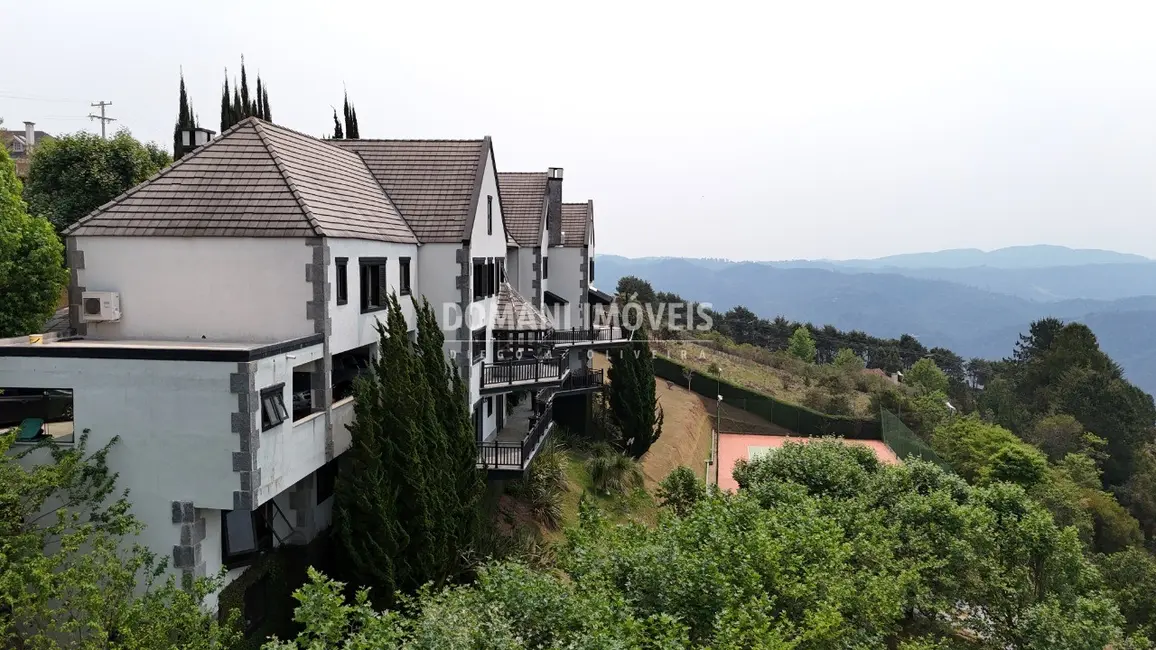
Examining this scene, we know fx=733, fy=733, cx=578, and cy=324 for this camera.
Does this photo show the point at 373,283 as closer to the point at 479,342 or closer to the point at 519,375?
the point at 479,342

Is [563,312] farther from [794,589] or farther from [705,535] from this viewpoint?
[794,589]

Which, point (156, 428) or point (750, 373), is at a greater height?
point (156, 428)

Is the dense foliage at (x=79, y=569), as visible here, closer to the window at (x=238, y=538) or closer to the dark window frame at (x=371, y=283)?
the window at (x=238, y=538)

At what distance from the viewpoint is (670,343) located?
210 feet

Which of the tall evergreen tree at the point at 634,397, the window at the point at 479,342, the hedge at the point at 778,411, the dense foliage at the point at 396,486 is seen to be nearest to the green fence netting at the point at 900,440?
the hedge at the point at 778,411

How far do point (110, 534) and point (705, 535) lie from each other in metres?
Result: 11.3

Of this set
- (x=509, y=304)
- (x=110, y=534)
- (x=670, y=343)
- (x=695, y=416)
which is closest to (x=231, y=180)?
(x=110, y=534)

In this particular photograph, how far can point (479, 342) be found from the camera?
2316 cm

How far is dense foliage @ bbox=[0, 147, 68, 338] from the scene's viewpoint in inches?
768

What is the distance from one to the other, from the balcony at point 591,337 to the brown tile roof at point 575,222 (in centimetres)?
451

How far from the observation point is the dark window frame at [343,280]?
16484 mm

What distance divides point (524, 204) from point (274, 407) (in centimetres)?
2184

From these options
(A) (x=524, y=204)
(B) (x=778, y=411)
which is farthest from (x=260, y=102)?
(B) (x=778, y=411)

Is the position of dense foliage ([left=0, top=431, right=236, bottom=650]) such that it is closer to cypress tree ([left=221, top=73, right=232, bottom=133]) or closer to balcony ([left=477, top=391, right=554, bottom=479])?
balcony ([left=477, top=391, right=554, bottom=479])
